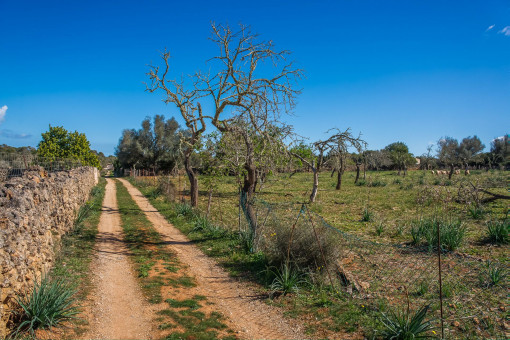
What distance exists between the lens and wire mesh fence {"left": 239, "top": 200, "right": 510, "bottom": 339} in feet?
18.1

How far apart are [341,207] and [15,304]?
52.7 feet

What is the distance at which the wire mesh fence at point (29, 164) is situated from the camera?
71.8 feet

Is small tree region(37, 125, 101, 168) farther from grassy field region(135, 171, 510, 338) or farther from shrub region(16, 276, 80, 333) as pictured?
shrub region(16, 276, 80, 333)

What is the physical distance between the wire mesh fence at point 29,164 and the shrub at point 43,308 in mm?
Result: 14627

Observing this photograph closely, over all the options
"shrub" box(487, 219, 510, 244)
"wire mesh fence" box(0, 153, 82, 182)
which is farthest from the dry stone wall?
"shrub" box(487, 219, 510, 244)

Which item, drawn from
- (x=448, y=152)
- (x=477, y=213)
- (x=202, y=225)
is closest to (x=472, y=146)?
(x=448, y=152)

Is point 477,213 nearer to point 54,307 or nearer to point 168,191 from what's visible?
point 54,307

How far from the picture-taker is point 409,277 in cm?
754

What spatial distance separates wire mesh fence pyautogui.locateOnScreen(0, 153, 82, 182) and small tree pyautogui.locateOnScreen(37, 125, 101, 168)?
→ 1.85 m

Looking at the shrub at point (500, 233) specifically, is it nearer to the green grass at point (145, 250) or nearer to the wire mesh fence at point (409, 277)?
the wire mesh fence at point (409, 277)

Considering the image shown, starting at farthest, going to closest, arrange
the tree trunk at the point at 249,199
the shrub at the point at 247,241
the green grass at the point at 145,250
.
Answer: the tree trunk at the point at 249,199 → the shrub at the point at 247,241 → the green grass at the point at 145,250

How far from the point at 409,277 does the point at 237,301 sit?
410 centimetres

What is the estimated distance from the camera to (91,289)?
6855 mm

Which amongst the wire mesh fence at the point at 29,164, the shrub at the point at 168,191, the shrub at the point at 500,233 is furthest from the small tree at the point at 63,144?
the shrub at the point at 500,233
